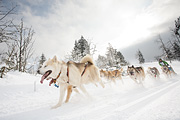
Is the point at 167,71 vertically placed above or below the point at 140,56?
below

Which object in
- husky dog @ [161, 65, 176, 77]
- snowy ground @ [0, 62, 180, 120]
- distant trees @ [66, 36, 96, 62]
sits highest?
distant trees @ [66, 36, 96, 62]

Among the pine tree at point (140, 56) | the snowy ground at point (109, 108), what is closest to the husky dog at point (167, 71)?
the snowy ground at point (109, 108)

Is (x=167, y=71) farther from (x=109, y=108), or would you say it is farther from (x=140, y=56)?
(x=140, y=56)

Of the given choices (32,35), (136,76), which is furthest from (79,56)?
(136,76)

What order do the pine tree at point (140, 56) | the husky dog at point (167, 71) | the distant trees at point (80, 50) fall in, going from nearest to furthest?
the husky dog at point (167, 71) < the distant trees at point (80, 50) < the pine tree at point (140, 56)

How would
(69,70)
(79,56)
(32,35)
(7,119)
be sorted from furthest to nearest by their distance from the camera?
(79,56) < (32,35) < (69,70) < (7,119)

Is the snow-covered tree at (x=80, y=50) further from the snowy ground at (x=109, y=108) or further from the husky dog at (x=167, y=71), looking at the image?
the snowy ground at (x=109, y=108)

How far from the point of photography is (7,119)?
1714mm

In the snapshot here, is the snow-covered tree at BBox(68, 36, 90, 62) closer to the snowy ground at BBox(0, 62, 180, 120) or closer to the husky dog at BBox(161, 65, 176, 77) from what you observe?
the husky dog at BBox(161, 65, 176, 77)

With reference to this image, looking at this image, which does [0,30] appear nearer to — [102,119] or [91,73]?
[91,73]

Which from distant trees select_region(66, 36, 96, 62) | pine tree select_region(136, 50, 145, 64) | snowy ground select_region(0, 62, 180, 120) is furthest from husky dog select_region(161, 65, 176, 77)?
pine tree select_region(136, 50, 145, 64)

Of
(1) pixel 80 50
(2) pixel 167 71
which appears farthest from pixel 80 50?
(2) pixel 167 71

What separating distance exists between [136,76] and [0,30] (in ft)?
23.3

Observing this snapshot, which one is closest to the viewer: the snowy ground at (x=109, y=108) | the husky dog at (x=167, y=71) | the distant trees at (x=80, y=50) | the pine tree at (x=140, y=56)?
the snowy ground at (x=109, y=108)
